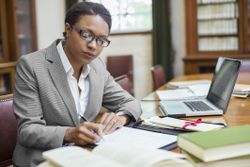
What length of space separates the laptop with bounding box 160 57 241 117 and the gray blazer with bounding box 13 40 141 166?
236 mm

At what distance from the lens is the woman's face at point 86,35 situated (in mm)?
1459

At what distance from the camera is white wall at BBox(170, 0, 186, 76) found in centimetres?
523

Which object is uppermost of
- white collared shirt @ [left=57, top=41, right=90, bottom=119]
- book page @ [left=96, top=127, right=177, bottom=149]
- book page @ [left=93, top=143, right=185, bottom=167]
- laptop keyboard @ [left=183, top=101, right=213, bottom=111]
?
white collared shirt @ [left=57, top=41, right=90, bottom=119]

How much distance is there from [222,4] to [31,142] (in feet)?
14.0

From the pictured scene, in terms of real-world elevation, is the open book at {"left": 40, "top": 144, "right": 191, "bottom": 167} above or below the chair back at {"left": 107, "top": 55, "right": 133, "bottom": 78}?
above

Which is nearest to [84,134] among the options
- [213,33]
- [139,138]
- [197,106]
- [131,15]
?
[139,138]

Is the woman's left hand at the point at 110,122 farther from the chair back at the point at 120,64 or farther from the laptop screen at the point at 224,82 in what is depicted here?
the chair back at the point at 120,64

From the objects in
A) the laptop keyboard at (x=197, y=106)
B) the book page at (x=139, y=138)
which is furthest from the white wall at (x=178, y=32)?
the book page at (x=139, y=138)

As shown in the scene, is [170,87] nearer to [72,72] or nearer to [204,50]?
[72,72]

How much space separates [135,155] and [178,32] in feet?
15.3

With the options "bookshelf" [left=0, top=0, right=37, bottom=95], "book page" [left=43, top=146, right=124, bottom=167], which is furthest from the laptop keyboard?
"bookshelf" [left=0, top=0, right=37, bottom=95]

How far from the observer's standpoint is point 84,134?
1.17 metres

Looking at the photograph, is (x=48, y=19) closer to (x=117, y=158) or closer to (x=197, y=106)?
(x=197, y=106)

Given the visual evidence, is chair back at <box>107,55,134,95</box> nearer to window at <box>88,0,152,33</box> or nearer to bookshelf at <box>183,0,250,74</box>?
window at <box>88,0,152,33</box>
